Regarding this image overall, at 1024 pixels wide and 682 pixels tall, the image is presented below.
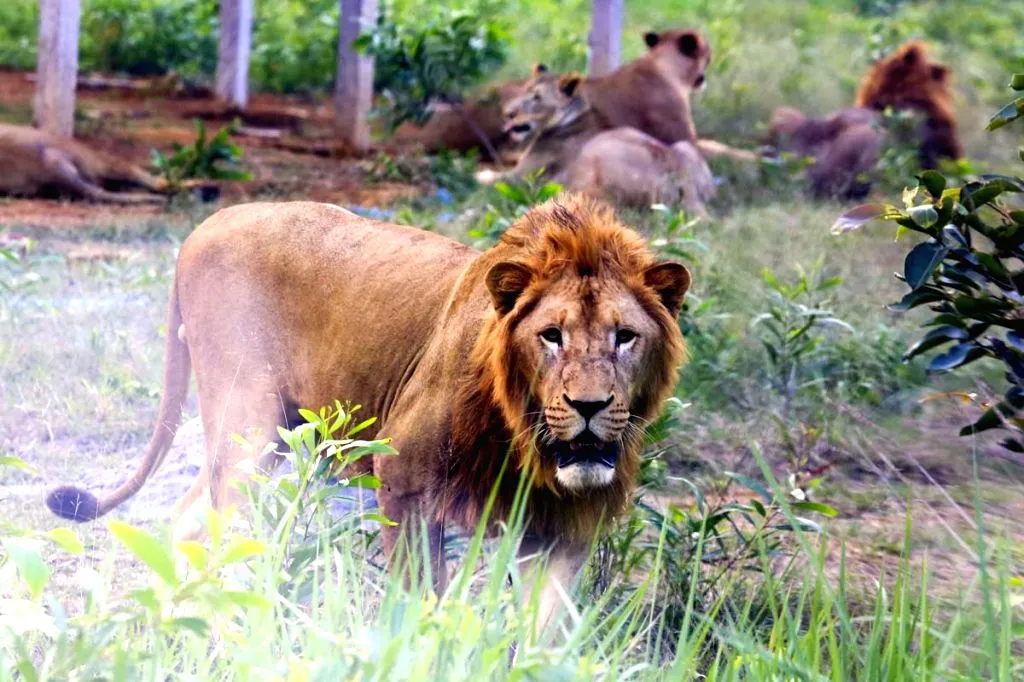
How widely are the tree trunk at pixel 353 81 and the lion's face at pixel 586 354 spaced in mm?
6728

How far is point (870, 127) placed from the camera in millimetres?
10031

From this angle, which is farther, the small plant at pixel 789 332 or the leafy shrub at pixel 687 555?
the small plant at pixel 789 332

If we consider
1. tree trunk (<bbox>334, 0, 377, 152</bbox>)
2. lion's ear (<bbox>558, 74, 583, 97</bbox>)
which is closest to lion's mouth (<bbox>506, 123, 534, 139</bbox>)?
lion's ear (<bbox>558, 74, 583, 97</bbox>)

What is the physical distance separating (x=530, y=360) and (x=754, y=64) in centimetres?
1134

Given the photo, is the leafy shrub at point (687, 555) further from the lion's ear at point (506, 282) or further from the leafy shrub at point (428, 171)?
the leafy shrub at point (428, 171)

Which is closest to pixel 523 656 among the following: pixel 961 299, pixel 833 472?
pixel 961 299

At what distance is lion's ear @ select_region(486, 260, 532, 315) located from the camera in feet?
9.29

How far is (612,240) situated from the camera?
9.64ft

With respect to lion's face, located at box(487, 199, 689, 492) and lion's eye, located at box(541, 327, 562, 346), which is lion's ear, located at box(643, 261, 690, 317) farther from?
lion's eye, located at box(541, 327, 562, 346)

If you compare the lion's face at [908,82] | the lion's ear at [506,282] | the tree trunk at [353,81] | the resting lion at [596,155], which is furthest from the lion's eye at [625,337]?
the lion's face at [908,82]

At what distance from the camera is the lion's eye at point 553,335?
275 cm

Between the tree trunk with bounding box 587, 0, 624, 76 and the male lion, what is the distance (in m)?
1.57

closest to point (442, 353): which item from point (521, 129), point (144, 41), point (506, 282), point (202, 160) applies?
point (506, 282)

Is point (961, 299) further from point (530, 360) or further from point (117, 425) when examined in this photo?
point (117, 425)
